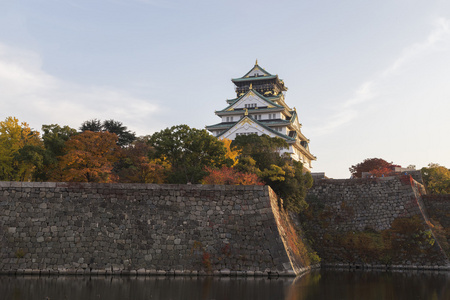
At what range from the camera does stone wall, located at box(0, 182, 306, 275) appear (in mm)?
22797

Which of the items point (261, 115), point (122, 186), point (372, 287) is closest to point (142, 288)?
point (122, 186)

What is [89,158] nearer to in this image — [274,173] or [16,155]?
[16,155]

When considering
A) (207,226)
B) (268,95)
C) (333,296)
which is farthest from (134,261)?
(268,95)

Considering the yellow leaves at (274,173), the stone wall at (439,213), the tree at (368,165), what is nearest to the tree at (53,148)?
the yellow leaves at (274,173)

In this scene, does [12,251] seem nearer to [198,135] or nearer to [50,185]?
[50,185]

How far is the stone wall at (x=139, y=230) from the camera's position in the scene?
22.8m

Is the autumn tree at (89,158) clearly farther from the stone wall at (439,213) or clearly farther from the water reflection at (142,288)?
the stone wall at (439,213)

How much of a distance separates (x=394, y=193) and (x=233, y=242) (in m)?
15.8

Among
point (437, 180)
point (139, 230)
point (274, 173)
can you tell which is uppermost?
point (437, 180)

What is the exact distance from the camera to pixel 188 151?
32125 millimetres

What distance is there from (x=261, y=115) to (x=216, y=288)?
50.8 m

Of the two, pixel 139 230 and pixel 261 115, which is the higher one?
pixel 261 115

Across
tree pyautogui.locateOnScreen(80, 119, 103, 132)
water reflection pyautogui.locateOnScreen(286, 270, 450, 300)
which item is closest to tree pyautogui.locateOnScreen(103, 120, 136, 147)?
tree pyautogui.locateOnScreen(80, 119, 103, 132)

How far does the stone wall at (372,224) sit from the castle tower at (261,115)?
79.3 feet
